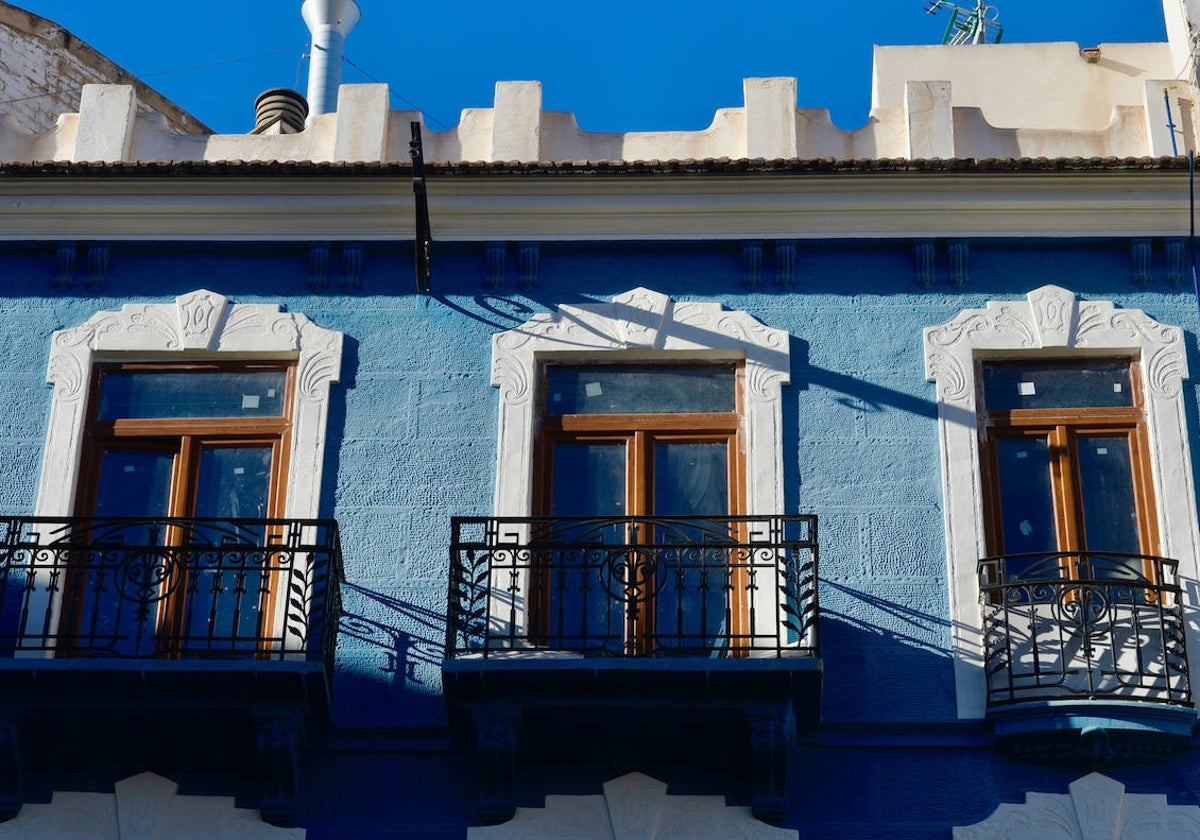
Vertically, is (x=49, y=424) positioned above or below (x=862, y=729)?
above

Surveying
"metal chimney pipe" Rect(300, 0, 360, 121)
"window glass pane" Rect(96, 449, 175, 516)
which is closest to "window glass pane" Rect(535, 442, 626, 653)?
"window glass pane" Rect(96, 449, 175, 516)

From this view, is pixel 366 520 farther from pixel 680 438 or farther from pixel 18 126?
pixel 18 126

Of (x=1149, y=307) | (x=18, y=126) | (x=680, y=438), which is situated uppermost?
(x=18, y=126)

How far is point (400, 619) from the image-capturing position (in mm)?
13945

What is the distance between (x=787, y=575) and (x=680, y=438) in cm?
167

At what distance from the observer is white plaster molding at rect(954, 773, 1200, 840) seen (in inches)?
511

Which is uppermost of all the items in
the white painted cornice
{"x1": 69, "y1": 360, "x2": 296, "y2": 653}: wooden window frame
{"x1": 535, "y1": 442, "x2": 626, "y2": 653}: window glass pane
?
the white painted cornice

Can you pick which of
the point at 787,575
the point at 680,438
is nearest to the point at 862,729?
the point at 787,575

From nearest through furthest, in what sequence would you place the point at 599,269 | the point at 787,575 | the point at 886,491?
1. the point at 787,575
2. the point at 886,491
3. the point at 599,269

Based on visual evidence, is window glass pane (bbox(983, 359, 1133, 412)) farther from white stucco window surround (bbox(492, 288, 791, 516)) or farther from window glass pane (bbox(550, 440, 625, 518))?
window glass pane (bbox(550, 440, 625, 518))

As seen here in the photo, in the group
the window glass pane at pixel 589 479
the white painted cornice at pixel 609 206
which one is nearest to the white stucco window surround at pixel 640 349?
the window glass pane at pixel 589 479

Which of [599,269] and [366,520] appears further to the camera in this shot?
[599,269]

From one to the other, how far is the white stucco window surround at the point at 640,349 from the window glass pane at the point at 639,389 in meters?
0.09

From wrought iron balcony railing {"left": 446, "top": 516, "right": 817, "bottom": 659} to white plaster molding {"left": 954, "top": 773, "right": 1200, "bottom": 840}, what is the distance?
1.46m
